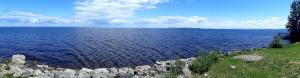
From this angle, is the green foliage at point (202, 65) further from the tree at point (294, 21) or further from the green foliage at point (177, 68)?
the tree at point (294, 21)

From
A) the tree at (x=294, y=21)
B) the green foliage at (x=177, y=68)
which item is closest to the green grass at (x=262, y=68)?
the green foliage at (x=177, y=68)

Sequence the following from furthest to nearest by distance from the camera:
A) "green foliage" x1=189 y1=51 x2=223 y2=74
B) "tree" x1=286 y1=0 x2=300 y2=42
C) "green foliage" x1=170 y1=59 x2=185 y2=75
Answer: "tree" x1=286 y1=0 x2=300 y2=42 < "green foliage" x1=189 y1=51 x2=223 y2=74 < "green foliage" x1=170 y1=59 x2=185 y2=75

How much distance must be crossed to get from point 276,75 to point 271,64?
155 inches

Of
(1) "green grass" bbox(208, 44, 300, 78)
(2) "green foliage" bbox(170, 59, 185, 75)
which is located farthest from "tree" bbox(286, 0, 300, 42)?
(2) "green foliage" bbox(170, 59, 185, 75)

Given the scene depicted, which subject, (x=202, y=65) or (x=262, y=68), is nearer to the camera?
(x=202, y=65)

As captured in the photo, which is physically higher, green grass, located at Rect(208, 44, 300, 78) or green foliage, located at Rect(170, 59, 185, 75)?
green foliage, located at Rect(170, 59, 185, 75)

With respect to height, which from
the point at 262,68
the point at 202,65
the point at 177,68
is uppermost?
the point at 177,68

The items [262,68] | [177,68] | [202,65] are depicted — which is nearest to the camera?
[177,68]

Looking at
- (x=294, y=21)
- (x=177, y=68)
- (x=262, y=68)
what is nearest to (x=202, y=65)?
(x=177, y=68)

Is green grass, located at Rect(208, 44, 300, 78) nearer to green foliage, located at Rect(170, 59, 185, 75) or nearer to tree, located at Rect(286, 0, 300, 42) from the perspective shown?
green foliage, located at Rect(170, 59, 185, 75)

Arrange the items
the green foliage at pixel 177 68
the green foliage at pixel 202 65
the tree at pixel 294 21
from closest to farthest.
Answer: the green foliage at pixel 177 68 < the green foliage at pixel 202 65 < the tree at pixel 294 21

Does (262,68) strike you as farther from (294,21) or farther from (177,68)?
(294,21)

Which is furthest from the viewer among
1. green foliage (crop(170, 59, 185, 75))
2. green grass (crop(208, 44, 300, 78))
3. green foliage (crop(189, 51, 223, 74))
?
green foliage (crop(189, 51, 223, 74))

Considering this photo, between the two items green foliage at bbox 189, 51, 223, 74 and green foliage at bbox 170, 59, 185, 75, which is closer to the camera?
green foliage at bbox 170, 59, 185, 75
